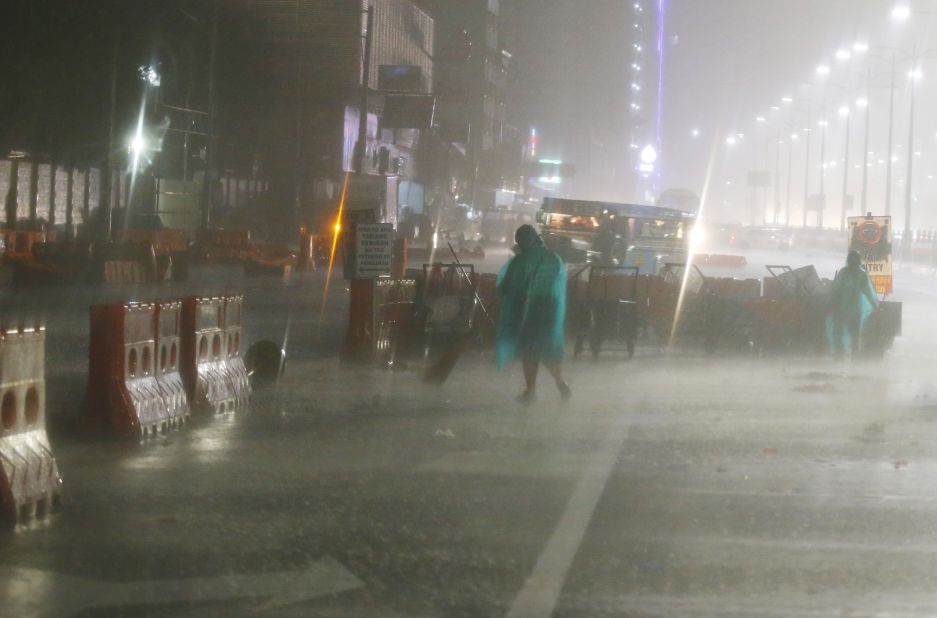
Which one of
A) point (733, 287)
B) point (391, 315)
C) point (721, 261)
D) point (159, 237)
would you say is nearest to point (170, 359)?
point (391, 315)

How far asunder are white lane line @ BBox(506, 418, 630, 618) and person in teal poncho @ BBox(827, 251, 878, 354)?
9.10 m

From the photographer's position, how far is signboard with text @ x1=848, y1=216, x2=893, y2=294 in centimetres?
2281

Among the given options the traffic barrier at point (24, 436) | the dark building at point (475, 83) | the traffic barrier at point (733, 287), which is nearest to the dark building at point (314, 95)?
the dark building at point (475, 83)

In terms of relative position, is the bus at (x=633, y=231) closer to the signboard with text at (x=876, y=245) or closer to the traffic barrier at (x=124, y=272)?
the traffic barrier at (x=124, y=272)

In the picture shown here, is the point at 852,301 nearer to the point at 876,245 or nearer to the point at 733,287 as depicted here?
the point at 733,287

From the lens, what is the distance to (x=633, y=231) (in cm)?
4069

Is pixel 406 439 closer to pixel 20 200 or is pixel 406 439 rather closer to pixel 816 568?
pixel 816 568

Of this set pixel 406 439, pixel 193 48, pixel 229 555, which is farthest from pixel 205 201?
pixel 229 555

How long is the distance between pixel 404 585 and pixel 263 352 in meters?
8.74

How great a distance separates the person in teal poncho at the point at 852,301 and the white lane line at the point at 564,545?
9096mm

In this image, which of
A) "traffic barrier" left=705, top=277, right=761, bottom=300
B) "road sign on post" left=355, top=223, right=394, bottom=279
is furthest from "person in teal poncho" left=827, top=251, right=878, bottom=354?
"road sign on post" left=355, top=223, right=394, bottom=279

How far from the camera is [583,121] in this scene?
7092 inches

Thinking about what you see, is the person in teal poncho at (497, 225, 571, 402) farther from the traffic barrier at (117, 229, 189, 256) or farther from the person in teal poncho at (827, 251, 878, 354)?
the traffic barrier at (117, 229, 189, 256)

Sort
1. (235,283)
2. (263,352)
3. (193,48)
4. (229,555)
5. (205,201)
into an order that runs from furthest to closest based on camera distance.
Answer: (193,48) < (205,201) < (235,283) < (263,352) < (229,555)
